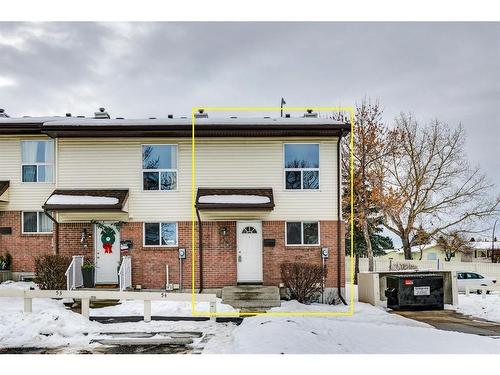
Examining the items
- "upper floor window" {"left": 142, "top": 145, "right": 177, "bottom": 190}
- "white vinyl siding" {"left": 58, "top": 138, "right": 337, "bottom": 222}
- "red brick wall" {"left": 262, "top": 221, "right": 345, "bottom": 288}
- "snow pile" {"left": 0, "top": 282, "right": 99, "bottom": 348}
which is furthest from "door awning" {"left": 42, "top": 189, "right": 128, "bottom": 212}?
"red brick wall" {"left": 262, "top": 221, "right": 345, "bottom": 288}

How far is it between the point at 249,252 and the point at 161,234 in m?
2.75

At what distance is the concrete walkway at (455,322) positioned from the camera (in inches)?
404

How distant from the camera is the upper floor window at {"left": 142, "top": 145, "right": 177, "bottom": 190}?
13.9 meters

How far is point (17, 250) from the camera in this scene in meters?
14.5

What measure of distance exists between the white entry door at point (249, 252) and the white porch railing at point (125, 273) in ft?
10.7

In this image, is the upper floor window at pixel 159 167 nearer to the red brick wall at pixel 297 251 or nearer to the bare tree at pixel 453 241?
the red brick wall at pixel 297 251

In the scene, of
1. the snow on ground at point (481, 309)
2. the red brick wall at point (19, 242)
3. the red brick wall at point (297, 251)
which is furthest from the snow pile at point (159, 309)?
the snow on ground at point (481, 309)

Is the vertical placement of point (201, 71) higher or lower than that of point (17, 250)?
higher

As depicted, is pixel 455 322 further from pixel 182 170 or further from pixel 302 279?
pixel 182 170

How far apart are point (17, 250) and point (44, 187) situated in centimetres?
220

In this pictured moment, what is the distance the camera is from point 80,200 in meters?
13.0

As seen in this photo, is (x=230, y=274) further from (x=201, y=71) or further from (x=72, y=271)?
(x=201, y=71)
